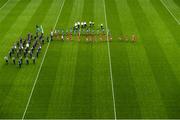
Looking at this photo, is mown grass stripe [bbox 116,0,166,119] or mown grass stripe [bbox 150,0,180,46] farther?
mown grass stripe [bbox 150,0,180,46]

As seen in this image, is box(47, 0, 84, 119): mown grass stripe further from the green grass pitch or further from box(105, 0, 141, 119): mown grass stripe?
box(105, 0, 141, 119): mown grass stripe

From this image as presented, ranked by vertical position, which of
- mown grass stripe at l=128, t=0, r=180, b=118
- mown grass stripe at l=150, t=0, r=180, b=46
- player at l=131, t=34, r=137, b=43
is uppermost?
mown grass stripe at l=128, t=0, r=180, b=118

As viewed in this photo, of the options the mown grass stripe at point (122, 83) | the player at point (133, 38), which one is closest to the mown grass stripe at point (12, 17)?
the mown grass stripe at point (122, 83)

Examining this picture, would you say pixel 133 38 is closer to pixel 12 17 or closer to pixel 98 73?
pixel 98 73

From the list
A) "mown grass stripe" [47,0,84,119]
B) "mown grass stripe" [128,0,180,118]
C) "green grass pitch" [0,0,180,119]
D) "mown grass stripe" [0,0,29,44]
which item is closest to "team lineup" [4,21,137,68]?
"green grass pitch" [0,0,180,119]

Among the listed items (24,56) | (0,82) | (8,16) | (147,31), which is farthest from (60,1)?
(0,82)

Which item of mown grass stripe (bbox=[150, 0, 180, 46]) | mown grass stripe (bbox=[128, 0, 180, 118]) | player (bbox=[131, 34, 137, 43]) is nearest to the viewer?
mown grass stripe (bbox=[128, 0, 180, 118])

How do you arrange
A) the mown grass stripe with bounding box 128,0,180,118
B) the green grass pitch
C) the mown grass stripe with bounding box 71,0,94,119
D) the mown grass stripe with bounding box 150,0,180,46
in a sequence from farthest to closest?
the mown grass stripe with bounding box 150,0,180,46 → the mown grass stripe with bounding box 128,0,180,118 → the green grass pitch → the mown grass stripe with bounding box 71,0,94,119

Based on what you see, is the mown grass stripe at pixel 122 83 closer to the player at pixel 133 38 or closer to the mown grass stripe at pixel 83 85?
the player at pixel 133 38
